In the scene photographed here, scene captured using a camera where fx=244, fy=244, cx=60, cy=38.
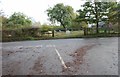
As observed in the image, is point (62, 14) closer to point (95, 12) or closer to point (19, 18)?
point (19, 18)

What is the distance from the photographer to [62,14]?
4406 centimetres

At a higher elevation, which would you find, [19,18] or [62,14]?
[62,14]

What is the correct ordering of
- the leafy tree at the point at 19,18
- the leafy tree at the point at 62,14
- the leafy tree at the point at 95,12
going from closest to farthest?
1. the leafy tree at the point at 95,12
2. the leafy tree at the point at 19,18
3. the leafy tree at the point at 62,14

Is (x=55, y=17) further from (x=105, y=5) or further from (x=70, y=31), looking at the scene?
(x=105, y=5)

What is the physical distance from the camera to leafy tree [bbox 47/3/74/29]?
43562mm

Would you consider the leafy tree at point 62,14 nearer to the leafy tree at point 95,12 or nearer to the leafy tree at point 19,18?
the leafy tree at point 19,18

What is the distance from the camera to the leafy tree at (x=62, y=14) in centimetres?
4356

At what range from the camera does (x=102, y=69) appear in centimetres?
773

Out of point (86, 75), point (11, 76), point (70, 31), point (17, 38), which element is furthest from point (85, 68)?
point (70, 31)

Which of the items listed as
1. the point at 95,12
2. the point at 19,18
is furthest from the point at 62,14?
the point at 95,12

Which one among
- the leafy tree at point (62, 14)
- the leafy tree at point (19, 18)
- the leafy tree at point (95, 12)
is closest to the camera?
the leafy tree at point (95, 12)

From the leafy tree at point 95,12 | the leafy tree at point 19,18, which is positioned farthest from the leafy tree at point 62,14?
the leafy tree at point 95,12

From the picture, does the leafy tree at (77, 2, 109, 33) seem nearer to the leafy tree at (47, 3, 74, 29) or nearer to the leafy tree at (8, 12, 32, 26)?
the leafy tree at (47, 3, 74, 29)

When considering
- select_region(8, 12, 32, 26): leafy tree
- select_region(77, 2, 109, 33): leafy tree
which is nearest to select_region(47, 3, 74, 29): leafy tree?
select_region(8, 12, 32, 26): leafy tree
